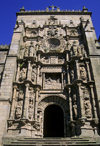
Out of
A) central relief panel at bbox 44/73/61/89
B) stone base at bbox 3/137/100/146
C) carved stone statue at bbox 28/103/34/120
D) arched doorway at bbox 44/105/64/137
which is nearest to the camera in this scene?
stone base at bbox 3/137/100/146

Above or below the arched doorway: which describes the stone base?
below

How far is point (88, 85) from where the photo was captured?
12391 millimetres

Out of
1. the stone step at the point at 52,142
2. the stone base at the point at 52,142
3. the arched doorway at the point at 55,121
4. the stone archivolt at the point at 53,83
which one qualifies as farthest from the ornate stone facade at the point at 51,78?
the stone step at the point at 52,142

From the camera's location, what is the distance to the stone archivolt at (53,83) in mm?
10875

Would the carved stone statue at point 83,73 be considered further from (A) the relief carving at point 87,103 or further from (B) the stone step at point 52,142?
(B) the stone step at point 52,142

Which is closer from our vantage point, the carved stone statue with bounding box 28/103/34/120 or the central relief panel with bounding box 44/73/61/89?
the carved stone statue with bounding box 28/103/34/120

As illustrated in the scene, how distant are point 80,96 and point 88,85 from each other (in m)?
1.32

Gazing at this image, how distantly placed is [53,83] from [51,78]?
1.91 ft

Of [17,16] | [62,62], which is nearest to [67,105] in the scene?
[62,62]

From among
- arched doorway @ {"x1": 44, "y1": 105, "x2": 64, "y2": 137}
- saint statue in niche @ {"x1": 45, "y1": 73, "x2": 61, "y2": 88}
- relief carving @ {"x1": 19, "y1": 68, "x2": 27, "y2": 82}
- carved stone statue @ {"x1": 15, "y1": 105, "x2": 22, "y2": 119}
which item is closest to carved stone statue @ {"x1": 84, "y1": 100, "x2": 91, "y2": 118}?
saint statue in niche @ {"x1": 45, "y1": 73, "x2": 61, "y2": 88}

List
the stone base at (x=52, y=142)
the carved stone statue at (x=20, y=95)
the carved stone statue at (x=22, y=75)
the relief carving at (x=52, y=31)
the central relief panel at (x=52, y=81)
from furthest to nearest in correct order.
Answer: the relief carving at (x=52, y=31) → the central relief panel at (x=52, y=81) → the carved stone statue at (x=22, y=75) → the carved stone statue at (x=20, y=95) → the stone base at (x=52, y=142)

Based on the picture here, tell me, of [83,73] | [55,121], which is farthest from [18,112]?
[83,73]

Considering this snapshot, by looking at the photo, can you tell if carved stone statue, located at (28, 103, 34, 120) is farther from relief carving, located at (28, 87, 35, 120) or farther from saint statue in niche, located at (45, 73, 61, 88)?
saint statue in niche, located at (45, 73, 61, 88)

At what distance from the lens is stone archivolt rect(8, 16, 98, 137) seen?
35.7ft
